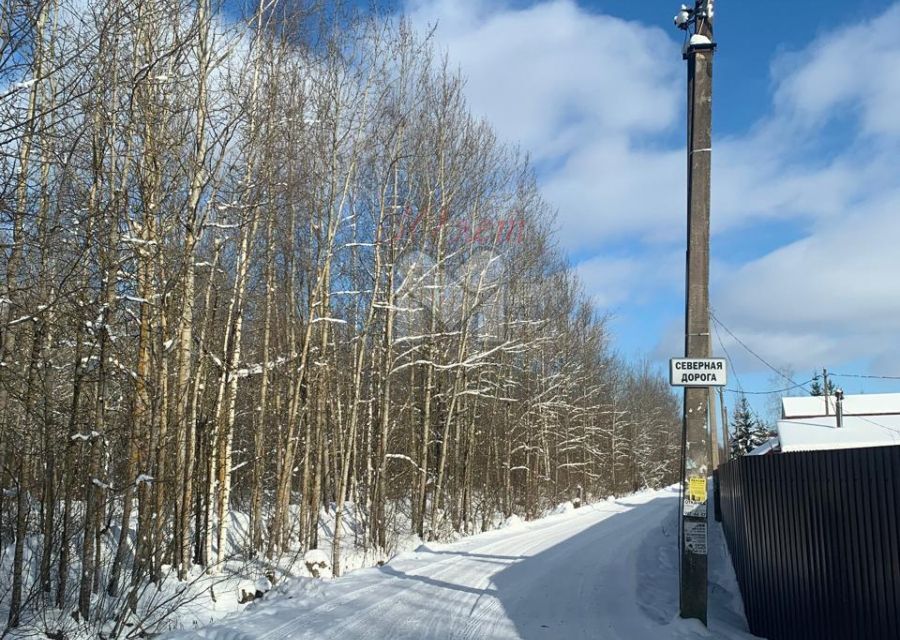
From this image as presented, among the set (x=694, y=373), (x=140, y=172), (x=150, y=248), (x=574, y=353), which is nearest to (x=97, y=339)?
(x=150, y=248)

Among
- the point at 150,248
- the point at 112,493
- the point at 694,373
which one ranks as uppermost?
the point at 150,248

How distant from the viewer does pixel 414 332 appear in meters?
24.3

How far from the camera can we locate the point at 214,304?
1433cm

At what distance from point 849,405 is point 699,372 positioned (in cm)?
5315

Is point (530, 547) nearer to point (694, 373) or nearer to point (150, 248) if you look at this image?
point (694, 373)

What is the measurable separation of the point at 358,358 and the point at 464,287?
15.2ft

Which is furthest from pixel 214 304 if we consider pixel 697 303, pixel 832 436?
pixel 832 436

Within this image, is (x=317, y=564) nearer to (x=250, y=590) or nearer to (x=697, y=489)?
(x=250, y=590)

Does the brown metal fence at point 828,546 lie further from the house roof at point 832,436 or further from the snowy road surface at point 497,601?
the house roof at point 832,436

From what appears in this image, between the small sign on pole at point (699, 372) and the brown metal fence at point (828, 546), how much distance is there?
3.58 feet

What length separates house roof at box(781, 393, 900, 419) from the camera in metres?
51.0

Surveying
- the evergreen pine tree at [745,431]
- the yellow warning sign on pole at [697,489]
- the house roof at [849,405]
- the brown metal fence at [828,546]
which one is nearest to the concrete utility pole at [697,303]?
the yellow warning sign on pole at [697,489]

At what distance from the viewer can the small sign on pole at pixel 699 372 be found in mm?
8750

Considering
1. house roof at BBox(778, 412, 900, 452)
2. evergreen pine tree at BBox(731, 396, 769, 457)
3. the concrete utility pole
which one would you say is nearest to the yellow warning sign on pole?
the concrete utility pole
